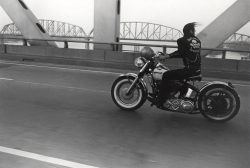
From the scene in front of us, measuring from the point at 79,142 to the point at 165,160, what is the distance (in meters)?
1.26

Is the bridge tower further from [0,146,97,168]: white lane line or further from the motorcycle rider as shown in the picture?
[0,146,97,168]: white lane line

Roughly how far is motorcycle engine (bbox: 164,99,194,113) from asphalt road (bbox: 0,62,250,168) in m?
0.22

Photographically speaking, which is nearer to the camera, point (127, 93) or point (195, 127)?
point (195, 127)

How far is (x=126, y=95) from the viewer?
6.36 meters

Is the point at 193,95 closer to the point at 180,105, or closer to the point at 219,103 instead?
the point at 180,105

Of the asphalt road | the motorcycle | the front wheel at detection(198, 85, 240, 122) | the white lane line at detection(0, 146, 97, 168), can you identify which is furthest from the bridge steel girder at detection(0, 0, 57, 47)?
the white lane line at detection(0, 146, 97, 168)

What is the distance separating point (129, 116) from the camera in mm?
6055

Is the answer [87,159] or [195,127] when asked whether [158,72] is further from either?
[87,159]

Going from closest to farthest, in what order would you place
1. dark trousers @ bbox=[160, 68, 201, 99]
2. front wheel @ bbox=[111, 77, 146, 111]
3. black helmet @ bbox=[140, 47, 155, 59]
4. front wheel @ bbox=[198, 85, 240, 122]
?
1. front wheel @ bbox=[198, 85, 240, 122]
2. dark trousers @ bbox=[160, 68, 201, 99]
3. black helmet @ bbox=[140, 47, 155, 59]
4. front wheel @ bbox=[111, 77, 146, 111]

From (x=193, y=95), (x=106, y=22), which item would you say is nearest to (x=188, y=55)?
(x=193, y=95)

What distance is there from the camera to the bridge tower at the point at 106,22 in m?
14.2

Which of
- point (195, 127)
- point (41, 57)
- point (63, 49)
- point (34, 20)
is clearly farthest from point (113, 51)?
point (195, 127)

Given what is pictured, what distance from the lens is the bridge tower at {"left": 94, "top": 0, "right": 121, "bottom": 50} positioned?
46.4 feet

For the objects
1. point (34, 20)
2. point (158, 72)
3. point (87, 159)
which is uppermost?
point (34, 20)
